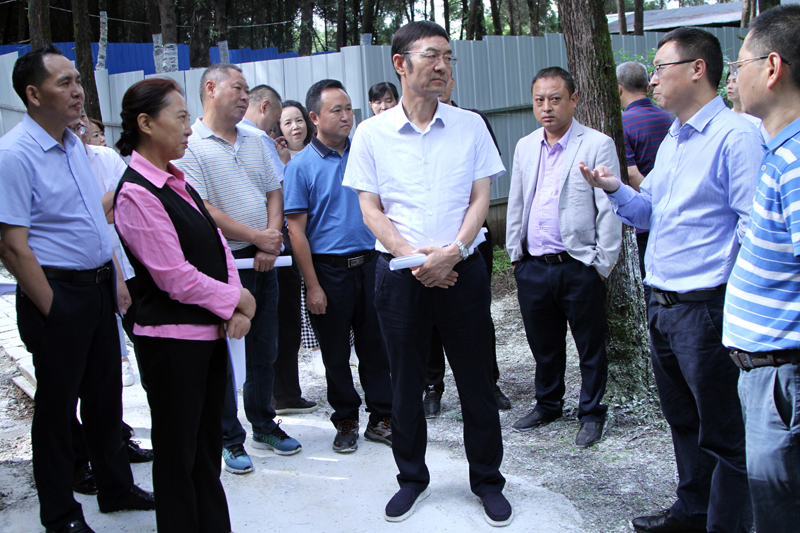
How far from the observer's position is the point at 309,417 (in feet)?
14.9

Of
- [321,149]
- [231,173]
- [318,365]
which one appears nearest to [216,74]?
[231,173]

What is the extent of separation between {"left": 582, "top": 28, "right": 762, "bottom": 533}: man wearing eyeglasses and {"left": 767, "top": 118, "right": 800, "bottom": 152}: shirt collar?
23.5 inches

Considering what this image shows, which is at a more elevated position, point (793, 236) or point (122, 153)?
point (122, 153)

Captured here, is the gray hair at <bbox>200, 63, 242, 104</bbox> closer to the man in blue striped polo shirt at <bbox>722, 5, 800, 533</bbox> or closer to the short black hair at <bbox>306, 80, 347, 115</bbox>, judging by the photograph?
the short black hair at <bbox>306, 80, 347, 115</bbox>

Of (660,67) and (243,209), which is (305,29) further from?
(660,67)

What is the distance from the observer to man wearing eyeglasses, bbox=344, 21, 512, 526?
3055 millimetres

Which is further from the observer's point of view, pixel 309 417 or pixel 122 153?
pixel 309 417

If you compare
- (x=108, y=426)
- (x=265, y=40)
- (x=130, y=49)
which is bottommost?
(x=108, y=426)

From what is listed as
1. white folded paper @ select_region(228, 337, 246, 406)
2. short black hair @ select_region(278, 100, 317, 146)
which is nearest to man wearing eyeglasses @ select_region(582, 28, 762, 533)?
white folded paper @ select_region(228, 337, 246, 406)

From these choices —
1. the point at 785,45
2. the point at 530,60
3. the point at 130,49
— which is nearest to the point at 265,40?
the point at 130,49

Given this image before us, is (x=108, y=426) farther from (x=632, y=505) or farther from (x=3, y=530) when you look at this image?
(x=632, y=505)

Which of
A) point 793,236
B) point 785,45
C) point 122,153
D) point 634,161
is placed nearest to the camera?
point 793,236

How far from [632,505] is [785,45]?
7.15ft

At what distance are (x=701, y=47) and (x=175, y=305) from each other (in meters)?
2.39
